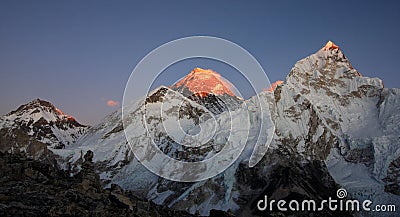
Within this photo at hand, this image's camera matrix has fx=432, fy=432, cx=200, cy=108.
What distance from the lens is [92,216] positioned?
42.2 meters

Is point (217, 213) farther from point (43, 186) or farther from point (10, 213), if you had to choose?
point (10, 213)

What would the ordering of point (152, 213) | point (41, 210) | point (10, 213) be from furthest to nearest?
point (152, 213)
point (41, 210)
point (10, 213)

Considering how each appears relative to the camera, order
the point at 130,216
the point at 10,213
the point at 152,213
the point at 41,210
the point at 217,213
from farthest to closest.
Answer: the point at 217,213, the point at 152,213, the point at 130,216, the point at 41,210, the point at 10,213

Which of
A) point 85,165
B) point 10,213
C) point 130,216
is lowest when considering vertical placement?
point 10,213

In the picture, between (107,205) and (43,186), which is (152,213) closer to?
(107,205)

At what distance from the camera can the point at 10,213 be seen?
3888 centimetres

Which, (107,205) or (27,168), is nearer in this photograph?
(107,205)

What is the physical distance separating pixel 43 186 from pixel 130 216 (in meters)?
11.3

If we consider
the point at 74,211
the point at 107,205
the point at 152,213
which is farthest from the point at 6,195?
the point at 152,213

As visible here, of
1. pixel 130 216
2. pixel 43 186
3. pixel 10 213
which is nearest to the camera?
pixel 10 213

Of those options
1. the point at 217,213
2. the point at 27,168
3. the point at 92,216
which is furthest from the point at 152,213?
the point at 217,213

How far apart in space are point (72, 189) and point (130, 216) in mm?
7865

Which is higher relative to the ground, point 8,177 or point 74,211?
point 8,177

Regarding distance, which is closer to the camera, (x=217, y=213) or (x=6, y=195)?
(x=6, y=195)
